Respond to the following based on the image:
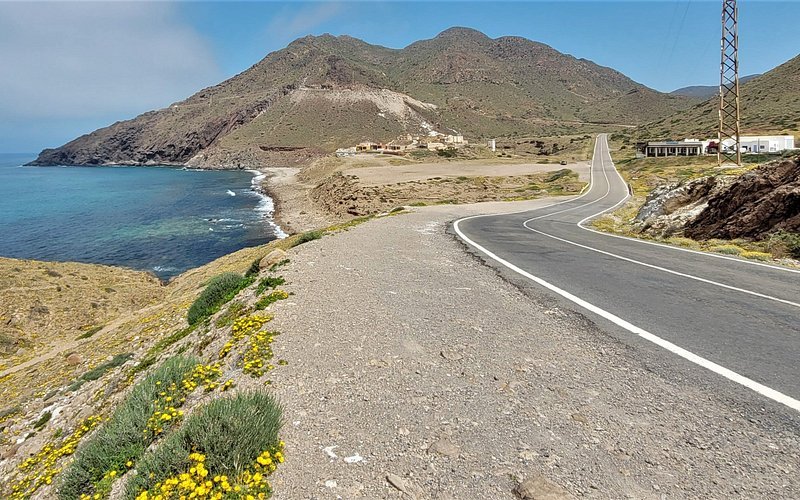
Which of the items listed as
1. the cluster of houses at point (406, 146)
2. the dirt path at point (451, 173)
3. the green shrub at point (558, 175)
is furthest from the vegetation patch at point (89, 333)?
the cluster of houses at point (406, 146)

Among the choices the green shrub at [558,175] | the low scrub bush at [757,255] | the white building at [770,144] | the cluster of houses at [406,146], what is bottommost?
the low scrub bush at [757,255]

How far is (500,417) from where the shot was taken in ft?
12.2

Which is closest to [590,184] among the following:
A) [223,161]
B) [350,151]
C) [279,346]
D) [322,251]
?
[322,251]

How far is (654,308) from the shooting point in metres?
6.38

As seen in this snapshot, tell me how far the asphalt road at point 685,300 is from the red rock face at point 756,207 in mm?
3205

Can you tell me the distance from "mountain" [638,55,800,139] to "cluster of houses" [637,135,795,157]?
8.05m

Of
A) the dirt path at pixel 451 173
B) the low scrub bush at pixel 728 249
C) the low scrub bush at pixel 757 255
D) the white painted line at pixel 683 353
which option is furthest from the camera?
the dirt path at pixel 451 173

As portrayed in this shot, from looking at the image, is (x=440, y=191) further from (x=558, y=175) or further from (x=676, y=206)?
(x=676, y=206)

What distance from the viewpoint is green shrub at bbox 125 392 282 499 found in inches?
127

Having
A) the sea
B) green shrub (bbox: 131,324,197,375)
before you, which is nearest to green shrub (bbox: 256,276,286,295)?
green shrub (bbox: 131,324,197,375)

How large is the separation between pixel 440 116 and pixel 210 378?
172 m

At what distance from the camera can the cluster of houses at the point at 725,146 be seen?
52.1 metres

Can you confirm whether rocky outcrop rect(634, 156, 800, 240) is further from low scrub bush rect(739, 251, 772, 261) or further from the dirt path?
the dirt path

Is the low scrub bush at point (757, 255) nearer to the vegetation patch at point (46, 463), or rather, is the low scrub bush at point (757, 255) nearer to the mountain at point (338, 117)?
the vegetation patch at point (46, 463)
